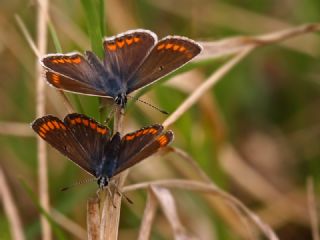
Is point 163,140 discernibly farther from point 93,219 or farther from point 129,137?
point 93,219

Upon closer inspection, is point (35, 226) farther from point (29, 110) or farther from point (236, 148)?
point (236, 148)

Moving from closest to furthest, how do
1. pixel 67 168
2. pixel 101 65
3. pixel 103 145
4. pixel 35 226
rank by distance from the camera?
pixel 103 145, pixel 101 65, pixel 35 226, pixel 67 168

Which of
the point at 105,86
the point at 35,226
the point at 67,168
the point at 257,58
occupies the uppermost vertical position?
the point at 257,58

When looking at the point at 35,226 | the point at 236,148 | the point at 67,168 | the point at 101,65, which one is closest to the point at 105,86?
the point at 101,65

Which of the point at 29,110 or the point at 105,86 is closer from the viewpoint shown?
the point at 105,86

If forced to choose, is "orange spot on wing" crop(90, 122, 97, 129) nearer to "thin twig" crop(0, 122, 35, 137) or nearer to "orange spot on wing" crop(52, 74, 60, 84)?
"orange spot on wing" crop(52, 74, 60, 84)

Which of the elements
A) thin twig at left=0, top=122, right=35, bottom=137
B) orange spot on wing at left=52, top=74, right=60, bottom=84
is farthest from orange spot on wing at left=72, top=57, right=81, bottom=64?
thin twig at left=0, top=122, right=35, bottom=137
